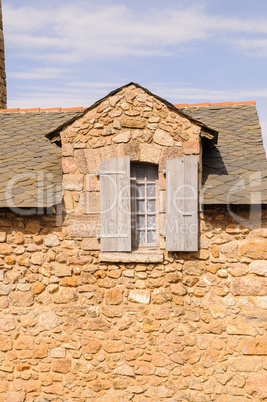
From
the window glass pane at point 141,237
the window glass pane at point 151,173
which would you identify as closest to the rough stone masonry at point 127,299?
the window glass pane at point 151,173

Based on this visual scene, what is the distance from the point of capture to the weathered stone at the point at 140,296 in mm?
6559

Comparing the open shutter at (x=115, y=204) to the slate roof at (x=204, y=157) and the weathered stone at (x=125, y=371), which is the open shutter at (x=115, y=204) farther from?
the weathered stone at (x=125, y=371)

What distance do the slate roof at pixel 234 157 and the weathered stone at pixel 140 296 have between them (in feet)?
5.73

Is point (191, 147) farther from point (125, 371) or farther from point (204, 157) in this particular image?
point (125, 371)

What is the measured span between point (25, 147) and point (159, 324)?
443cm

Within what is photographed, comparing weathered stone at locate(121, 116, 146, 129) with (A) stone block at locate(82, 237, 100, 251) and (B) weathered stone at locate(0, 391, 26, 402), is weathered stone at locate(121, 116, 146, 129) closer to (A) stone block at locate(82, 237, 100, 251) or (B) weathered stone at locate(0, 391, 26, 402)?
(A) stone block at locate(82, 237, 100, 251)

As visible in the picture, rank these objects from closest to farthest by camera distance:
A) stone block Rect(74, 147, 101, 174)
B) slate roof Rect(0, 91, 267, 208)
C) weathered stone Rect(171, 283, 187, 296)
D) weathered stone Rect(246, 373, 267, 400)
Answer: weathered stone Rect(246, 373, 267, 400) → weathered stone Rect(171, 283, 187, 296) → slate roof Rect(0, 91, 267, 208) → stone block Rect(74, 147, 101, 174)

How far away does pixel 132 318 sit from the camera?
6555 millimetres

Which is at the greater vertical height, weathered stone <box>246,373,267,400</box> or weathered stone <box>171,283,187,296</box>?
weathered stone <box>171,283,187,296</box>

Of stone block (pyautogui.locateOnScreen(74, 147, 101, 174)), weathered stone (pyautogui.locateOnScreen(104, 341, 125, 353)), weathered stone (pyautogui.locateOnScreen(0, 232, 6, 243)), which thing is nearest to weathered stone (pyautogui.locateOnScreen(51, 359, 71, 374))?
weathered stone (pyautogui.locateOnScreen(104, 341, 125, 353))

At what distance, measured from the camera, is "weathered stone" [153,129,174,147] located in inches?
260

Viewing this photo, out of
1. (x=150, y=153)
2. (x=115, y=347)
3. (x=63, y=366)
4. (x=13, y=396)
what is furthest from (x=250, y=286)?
(x=13, y=396)

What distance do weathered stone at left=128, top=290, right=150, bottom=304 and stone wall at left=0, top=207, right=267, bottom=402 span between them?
16 millimetres

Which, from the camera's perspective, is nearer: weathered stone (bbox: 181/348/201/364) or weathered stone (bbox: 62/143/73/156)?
weathered stone (bbox: 181/348/201/364)
